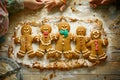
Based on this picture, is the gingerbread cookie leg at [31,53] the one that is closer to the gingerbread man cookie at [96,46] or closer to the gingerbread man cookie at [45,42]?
the gingerbread man cookie at [45,42]

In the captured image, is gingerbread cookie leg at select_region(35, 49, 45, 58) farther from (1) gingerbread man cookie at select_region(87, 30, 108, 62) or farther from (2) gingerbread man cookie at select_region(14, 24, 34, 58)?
(1) gingerbread man cookie at select_region(87, 30, 108, 62)

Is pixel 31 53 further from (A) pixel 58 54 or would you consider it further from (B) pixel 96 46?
(B) pixel 96 46

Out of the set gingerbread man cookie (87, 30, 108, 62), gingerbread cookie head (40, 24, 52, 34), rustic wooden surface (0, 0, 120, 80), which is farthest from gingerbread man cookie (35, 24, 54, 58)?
gingerbread man cookie (87, 30, 108, 62)

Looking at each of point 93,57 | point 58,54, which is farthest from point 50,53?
point 93,57

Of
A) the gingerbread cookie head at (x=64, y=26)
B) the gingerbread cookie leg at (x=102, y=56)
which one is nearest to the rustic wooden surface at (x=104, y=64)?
the gingerbread cookie leg at (x=102, y=56)

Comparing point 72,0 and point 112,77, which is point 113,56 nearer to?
point 112,77
